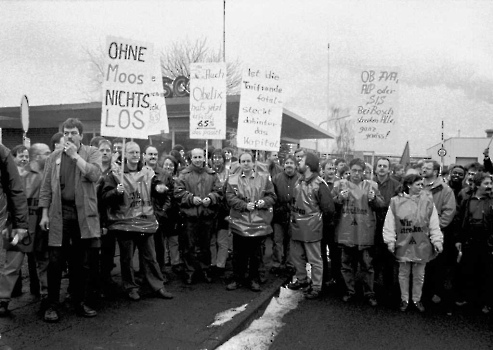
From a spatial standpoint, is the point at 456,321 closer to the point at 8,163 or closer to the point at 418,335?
the point at 418,335

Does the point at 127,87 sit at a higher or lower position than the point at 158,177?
higher

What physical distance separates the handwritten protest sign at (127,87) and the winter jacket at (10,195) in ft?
6.48

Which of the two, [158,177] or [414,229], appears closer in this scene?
[414,229]

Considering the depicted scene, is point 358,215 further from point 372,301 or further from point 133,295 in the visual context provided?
point 133,295

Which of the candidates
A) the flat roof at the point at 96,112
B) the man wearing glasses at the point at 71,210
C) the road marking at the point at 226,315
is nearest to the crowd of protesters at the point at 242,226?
the man wearing glasses at the point at 71,210

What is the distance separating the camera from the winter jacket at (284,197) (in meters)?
7.39

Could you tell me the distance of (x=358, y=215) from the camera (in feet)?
19.8

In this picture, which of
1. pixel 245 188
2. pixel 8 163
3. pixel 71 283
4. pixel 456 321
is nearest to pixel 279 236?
pixel 245 188

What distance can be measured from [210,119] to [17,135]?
2664 cm

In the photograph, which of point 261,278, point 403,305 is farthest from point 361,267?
point 261,278

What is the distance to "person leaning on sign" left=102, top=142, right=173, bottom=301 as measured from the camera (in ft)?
18.3

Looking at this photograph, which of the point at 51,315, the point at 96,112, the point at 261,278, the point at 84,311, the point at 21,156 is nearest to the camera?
the point at 51,315

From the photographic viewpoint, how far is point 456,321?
5289mm

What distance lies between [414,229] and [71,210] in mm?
4317
